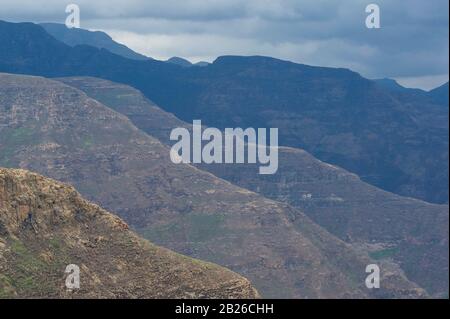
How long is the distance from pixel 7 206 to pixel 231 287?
40.1m

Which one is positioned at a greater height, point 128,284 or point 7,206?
point 7,206

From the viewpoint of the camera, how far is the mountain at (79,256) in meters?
179

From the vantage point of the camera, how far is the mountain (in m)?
179

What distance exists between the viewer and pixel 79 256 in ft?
610

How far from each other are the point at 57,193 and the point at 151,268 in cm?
2127

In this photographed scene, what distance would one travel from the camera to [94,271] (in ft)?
604
